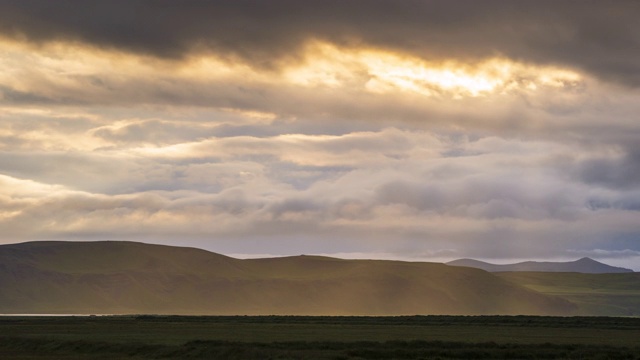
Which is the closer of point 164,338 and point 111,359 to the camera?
point 111,359

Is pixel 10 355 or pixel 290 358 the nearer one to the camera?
pixel 290 358

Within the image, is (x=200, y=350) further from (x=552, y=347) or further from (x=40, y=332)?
(x=40, y=332)

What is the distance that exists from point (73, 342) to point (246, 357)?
80.0 ft

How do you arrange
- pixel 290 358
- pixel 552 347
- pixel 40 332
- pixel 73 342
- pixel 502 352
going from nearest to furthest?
pixel 290 358
pixel 502 352
pixel 552 347
pixel 73 342
pixel 40 332

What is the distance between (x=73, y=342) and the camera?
81.4 meters

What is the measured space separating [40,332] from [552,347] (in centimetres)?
5808

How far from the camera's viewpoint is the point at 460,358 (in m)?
62.3

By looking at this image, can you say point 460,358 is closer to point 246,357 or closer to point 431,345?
point 431,345

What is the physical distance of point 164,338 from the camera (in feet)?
278

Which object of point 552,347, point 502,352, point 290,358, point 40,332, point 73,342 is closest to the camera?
point 290,358

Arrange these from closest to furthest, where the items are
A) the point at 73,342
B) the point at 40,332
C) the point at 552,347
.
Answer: the point at 552,347
the point at 73,342
the point at 40,332

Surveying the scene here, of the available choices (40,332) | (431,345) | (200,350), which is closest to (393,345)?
(431,345)

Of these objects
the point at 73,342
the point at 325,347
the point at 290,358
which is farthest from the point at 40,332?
the point at 290,358

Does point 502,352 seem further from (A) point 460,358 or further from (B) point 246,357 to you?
(B) point 246,357
